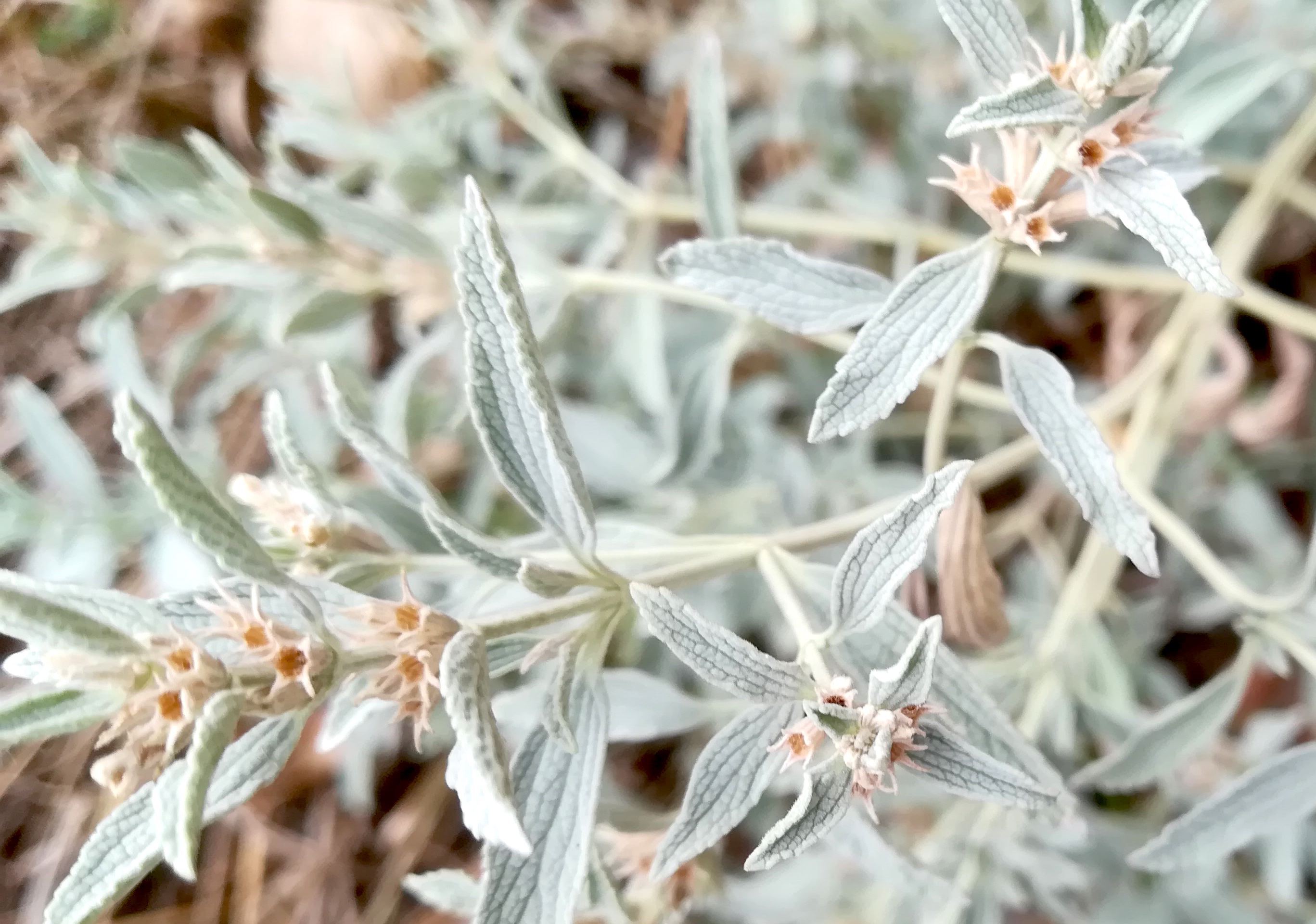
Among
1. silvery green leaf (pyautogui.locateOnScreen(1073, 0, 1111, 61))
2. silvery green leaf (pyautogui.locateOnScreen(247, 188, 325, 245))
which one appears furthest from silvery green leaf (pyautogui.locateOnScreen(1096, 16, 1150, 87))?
silvery green leaf (pyautogui.locateOnScreen(247, 188, 325, 245))

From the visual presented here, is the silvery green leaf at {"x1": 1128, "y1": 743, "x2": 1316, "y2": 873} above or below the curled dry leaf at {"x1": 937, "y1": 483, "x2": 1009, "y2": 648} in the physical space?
below

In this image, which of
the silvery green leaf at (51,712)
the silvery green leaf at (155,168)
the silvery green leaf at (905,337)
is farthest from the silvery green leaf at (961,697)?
the silvery green leaf at (155,168)

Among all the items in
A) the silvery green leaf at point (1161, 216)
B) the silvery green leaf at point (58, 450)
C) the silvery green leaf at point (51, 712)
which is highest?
the silvery green leaf at point (1161, 216)

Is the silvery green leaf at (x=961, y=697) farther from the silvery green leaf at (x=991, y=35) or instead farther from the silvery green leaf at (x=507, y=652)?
the silvery green leaf at (x=991, y=35)

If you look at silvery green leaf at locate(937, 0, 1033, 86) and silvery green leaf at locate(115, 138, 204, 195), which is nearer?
silvery green leaf at locate(937, 0, 1033, 86)

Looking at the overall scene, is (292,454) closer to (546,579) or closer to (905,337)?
(546,579)

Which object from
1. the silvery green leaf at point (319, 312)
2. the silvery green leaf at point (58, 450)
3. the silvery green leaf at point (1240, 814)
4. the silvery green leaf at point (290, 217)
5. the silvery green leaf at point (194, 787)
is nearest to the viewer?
the silvery green leaf at point (194, 787)

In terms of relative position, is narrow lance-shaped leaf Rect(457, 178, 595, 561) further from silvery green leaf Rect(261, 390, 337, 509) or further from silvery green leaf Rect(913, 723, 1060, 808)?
silvery green leaf Rect(913, 723, 1060, 808)

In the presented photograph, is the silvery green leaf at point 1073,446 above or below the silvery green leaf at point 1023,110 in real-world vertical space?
below
